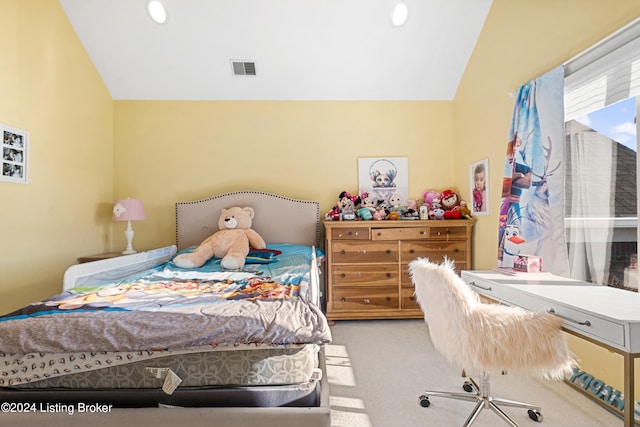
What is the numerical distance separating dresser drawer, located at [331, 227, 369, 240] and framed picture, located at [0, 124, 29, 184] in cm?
252

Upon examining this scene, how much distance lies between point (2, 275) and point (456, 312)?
3011 millimetres

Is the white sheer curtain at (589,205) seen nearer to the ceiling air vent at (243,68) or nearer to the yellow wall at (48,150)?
the ceiling air vent at (243,68)

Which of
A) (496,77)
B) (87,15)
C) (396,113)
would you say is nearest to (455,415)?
(496,77)

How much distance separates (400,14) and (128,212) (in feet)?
10.1

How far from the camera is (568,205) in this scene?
2197 mm

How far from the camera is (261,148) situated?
3.73 metres

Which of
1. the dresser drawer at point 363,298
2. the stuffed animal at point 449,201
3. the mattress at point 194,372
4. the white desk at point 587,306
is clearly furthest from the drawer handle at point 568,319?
the stuffed animal at point 449,201

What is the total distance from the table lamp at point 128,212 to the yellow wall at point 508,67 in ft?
10.8

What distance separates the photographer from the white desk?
45.3 inches

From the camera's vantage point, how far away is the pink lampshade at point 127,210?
327 centimetres

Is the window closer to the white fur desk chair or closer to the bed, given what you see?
the white fur desk chair

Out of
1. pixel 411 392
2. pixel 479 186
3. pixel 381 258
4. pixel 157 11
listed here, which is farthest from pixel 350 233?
pixel 157 11

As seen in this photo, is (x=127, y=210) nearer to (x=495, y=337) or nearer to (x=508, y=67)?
(x=495, y=337)

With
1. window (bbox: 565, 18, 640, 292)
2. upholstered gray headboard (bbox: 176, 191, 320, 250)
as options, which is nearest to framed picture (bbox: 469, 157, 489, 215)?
window (bbox: 565, 18, 640, 292)
